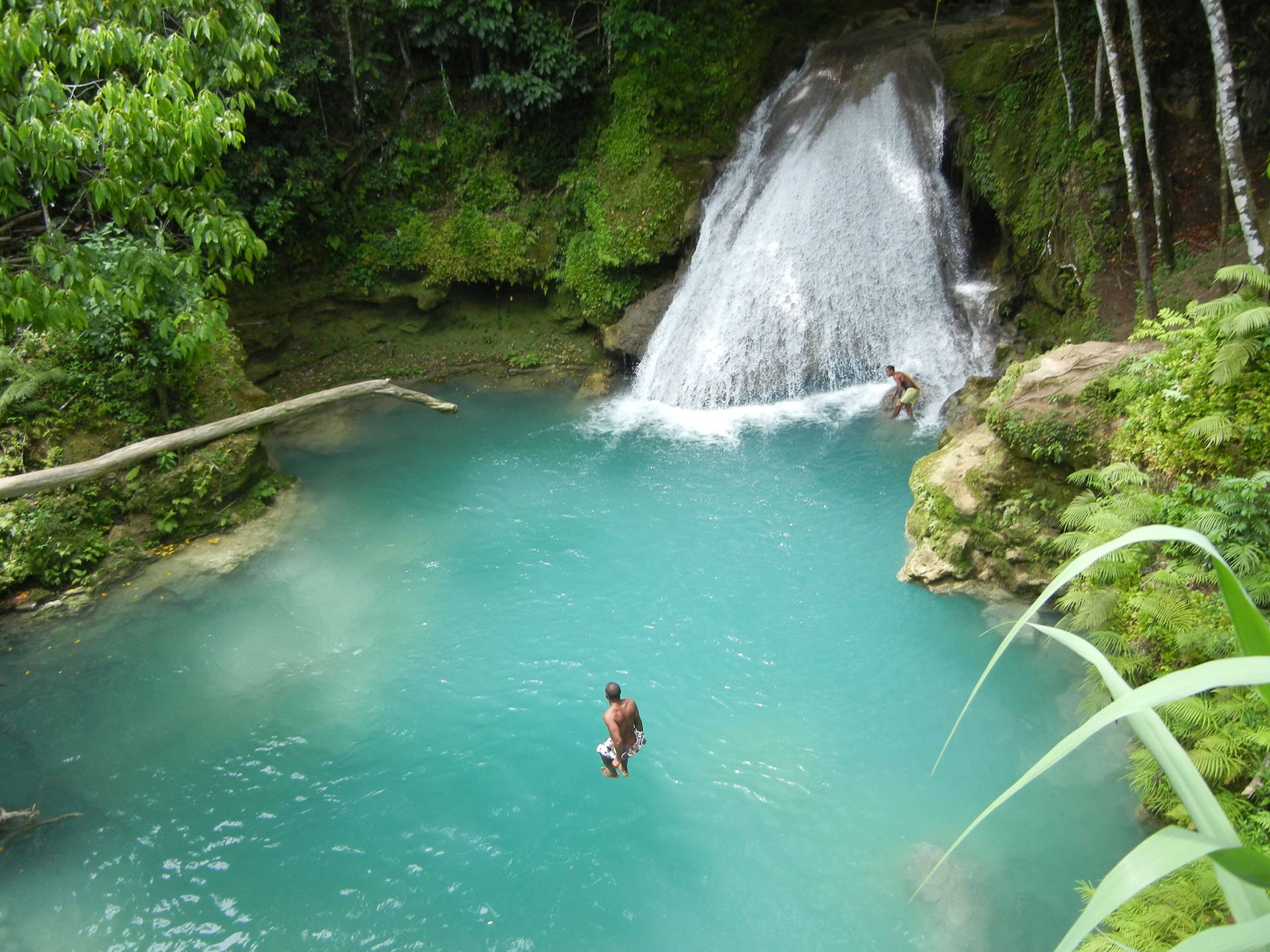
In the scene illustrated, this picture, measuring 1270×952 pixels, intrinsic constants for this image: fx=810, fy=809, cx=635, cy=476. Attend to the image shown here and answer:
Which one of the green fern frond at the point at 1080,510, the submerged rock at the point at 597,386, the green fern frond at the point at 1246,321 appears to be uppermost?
the green fern frond at the point at 1246,321

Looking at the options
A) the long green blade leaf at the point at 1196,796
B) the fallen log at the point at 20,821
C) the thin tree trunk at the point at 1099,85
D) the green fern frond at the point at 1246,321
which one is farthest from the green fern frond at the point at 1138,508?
the fallen log at the point at 20,821

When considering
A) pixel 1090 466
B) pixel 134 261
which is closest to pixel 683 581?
pixel 1090 466

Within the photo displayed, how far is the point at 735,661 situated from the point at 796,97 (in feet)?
38.9

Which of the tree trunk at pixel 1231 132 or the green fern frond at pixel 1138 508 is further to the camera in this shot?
the tree trunk at pixel 1231 132

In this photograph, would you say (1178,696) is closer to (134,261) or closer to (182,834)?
(182,834)

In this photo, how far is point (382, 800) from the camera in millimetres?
6766

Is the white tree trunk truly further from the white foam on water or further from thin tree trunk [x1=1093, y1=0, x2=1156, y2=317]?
the white foam on water

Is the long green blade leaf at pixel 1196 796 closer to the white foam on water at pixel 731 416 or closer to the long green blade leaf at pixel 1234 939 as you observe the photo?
the long green blade leaf at pixel 1234 939

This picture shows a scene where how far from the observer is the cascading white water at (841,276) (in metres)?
13.1

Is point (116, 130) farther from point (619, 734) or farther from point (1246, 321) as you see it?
point (1246, 321)

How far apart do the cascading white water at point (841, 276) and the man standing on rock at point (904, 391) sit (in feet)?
2.04

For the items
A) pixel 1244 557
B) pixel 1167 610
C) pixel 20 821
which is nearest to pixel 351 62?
pixel 20 821

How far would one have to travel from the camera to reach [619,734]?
21.0 ft

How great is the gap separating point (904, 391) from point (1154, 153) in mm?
4203
